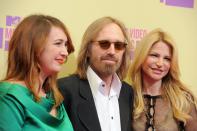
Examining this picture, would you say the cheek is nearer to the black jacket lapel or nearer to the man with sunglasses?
the man with sunglasses

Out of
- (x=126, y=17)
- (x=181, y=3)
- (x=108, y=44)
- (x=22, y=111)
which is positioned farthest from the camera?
(x=181, y=3)

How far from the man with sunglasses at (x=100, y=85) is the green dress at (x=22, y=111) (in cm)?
32

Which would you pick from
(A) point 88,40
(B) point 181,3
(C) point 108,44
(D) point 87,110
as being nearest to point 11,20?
(A) point 88,40

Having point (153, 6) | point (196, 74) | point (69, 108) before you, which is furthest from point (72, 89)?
point (196, 74)

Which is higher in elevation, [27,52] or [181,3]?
[181,3]

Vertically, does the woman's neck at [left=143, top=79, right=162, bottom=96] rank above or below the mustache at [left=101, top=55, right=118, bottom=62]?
below

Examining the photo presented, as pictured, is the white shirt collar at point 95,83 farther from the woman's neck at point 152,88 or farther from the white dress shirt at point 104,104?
the woman's neck at point 152,88

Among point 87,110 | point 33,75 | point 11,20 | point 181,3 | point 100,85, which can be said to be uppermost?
point 181,3

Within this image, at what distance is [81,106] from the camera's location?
6.66 feet

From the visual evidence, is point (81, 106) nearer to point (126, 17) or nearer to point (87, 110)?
point (87, 110)

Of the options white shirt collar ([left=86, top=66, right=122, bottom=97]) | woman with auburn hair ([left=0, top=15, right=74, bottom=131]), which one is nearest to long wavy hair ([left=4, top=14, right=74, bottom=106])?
woman with auburn hair ([left=0, top=15, right=74, bottom=131])

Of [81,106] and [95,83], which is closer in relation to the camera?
[81,106]

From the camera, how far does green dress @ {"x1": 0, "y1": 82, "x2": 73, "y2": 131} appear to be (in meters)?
1.53

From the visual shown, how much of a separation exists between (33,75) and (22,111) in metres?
0.18
